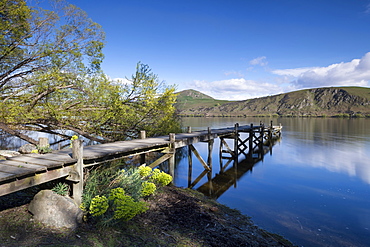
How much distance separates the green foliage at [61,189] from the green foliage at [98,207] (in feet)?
2.72

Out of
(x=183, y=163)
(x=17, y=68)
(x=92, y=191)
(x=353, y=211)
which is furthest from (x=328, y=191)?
(x=17, y=68)

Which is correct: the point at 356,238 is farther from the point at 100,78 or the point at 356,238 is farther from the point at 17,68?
the point at 17,68

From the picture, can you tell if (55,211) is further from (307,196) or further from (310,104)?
(310,104)

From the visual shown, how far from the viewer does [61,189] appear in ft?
19.1

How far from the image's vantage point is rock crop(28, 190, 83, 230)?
16.5 feet

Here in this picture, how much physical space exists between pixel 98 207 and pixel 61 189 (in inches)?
43.7

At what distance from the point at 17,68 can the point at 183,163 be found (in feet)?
41.3

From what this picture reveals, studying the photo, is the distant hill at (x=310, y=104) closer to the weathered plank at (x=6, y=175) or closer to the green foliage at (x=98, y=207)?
the green foliage at (x=98, y=207)

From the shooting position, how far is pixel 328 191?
13.2m

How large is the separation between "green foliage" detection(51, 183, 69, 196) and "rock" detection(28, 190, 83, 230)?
429 millimetres

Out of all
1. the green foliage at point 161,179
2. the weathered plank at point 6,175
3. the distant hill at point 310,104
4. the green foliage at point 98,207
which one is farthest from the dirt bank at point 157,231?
the distant hill at point 310,104

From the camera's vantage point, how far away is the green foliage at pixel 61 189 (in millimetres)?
5778

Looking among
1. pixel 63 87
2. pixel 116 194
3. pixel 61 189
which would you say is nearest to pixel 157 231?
pixel 116 194

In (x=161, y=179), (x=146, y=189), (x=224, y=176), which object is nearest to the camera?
(x=146, y=189)
